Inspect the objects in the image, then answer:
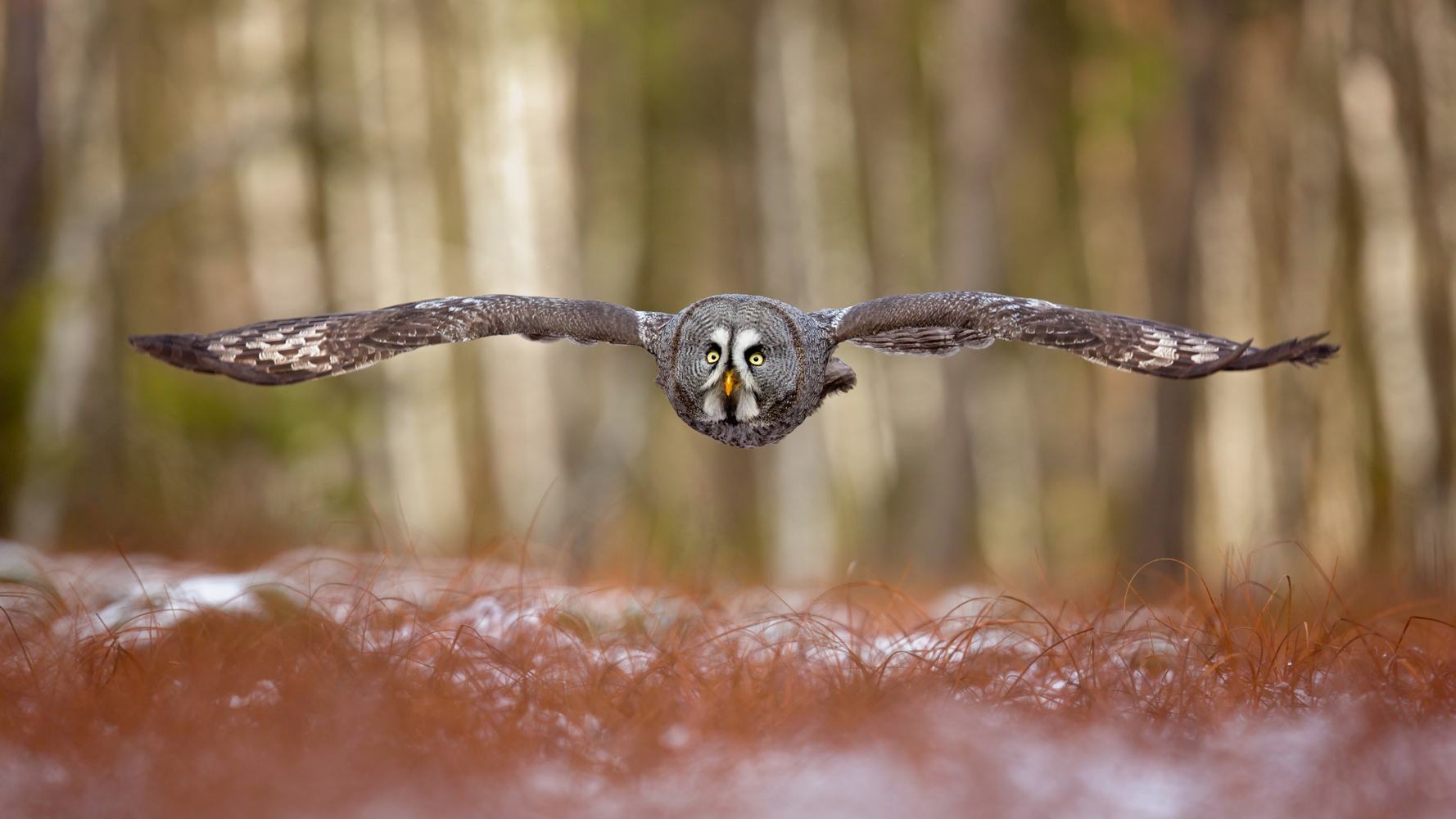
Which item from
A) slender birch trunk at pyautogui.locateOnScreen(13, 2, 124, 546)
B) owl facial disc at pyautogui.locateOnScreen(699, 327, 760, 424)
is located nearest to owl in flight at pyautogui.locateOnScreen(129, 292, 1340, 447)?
owl facial disc at pyautogui.locateOnScreen(699, 327, 760, 424)

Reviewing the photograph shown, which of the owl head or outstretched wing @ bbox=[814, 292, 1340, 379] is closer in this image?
outstretched wing @ bbox=[814, 292, 1340, 379]

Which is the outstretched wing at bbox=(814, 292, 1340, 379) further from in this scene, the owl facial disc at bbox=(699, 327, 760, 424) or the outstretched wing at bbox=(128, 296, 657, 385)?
the outstretched wing at bbox=(128, 296, 657, 385)

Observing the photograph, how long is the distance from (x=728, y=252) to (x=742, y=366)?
42.3 feet

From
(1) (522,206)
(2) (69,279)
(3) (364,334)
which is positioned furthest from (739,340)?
(1) (522,206)

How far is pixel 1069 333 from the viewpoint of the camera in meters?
4.81

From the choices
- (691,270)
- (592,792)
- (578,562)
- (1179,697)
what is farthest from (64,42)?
(1179,697)

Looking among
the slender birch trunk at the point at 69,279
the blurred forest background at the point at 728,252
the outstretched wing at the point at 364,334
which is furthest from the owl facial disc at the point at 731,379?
the slender birch trunk at the point at 69,279

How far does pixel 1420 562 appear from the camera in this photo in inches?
224

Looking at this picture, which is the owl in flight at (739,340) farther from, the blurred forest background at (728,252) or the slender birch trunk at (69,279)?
the slender birch trunk at (69,279)

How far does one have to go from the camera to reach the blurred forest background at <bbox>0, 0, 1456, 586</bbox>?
9.05m

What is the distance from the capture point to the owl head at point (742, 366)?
529 centimetres

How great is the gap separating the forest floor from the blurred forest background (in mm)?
679

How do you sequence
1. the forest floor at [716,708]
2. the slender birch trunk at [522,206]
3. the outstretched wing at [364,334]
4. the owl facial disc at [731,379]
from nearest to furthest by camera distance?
the forest floor at [716,708] < the outstretched wing at [364,334] < the owl facial disc at [731,379] < the slender birch trunk at [522,206]

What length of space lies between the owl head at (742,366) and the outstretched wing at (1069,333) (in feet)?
1.20
